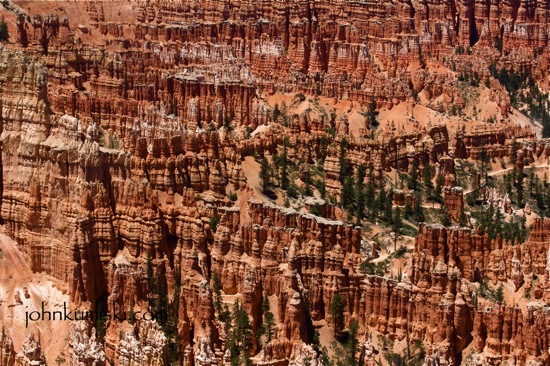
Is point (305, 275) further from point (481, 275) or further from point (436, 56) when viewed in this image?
point (436, 56)

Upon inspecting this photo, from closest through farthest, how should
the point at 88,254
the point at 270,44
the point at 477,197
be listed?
the point at 88,254, the point at 477,197, the point at 270,44

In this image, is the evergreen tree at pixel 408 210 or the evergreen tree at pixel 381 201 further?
the evergreen tree at pixel 408 210

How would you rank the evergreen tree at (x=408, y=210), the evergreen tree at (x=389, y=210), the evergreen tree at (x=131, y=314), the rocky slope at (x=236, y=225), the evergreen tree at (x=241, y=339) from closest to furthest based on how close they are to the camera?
the evergreen tree at (x=241, y=339)
the rocky slope at (x=236, y=225)
the evergreen tree at (x=131, y=314)
the evergreen tree at (x=389, y=210)
the evergreen tree at (x=408, y=210)

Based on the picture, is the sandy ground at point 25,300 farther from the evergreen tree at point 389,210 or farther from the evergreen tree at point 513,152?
the evergreen tree at point 513,152

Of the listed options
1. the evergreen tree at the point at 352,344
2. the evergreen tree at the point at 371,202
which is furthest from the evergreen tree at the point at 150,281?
the evergreen tree at the point at 371,202

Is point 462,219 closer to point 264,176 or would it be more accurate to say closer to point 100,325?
point 264,176

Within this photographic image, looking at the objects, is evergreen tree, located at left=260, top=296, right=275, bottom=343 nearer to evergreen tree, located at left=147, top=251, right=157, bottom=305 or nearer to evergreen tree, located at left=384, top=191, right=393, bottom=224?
evergreen tree, located at left=147, top=251, right=157, bottom=305

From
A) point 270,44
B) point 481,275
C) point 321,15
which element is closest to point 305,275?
point 481,275

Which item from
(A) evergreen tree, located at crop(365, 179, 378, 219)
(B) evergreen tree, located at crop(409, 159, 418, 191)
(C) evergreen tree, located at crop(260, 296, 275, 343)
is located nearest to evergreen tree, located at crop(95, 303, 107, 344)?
(C) evergreen tree, located at crop(260, 296, 275, 343)

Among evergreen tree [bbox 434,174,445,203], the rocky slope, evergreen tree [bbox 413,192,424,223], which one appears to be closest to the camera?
the rocky slope
